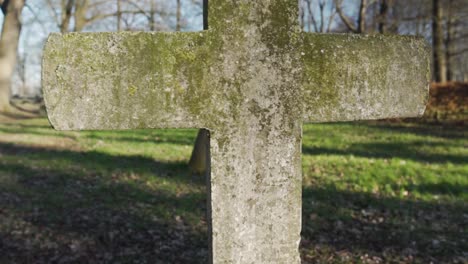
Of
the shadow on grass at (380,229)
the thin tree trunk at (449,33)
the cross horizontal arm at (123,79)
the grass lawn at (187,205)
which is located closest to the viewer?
the cross horizontal arm at (123,79)

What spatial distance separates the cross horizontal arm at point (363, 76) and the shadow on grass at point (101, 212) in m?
3.04

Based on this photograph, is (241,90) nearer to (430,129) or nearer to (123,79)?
(123,79)

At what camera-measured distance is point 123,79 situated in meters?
2.17

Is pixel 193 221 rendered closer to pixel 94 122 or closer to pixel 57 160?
pixel 94 122

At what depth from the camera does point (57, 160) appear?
9.78 m

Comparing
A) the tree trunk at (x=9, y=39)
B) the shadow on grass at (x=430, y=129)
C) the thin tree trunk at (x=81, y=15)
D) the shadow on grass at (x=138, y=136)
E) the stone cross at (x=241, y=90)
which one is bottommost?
the shadow on grass at (x=138, y=136)

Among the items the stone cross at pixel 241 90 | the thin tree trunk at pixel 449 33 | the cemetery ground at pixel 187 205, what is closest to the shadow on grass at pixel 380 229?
the cemetery ground at pixel 187 205

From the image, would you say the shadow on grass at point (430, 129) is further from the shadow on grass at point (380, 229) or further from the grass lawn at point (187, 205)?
the shadow on grass at point (380, 229)

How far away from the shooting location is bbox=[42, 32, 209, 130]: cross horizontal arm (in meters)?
2.12

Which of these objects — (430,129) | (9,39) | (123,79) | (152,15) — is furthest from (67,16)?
(123,79)

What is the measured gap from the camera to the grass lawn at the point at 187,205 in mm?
5047

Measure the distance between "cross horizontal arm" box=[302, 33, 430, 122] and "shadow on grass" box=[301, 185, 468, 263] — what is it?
110 inches

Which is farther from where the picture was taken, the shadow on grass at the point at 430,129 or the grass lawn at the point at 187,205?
the shadow on grass at the point at 430,129

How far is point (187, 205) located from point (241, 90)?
15.1 feet
